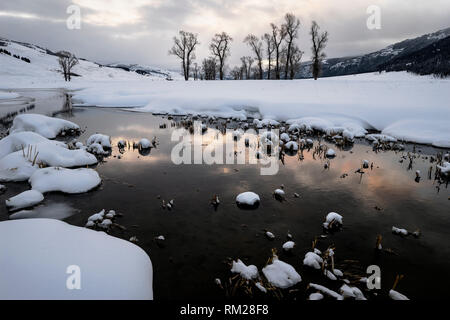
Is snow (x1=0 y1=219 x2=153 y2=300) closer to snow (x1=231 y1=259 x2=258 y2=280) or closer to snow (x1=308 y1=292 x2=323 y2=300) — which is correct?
snow (x1=231 y1=259 x2=258 y2=280)

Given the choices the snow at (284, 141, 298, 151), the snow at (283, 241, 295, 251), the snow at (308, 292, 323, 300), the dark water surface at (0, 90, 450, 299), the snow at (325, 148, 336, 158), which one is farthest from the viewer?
the snow at (284, 141, 298, 151)

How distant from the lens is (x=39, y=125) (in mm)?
13156

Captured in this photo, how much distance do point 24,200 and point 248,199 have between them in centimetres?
546

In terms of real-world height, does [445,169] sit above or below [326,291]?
above

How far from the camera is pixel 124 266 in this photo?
4.14m

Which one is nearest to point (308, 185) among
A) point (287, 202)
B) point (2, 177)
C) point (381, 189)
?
point (287, 202)

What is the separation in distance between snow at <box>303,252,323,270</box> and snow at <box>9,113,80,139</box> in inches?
533

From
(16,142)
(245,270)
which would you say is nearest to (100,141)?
(16,142)

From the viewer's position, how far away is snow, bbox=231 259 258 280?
425 cm

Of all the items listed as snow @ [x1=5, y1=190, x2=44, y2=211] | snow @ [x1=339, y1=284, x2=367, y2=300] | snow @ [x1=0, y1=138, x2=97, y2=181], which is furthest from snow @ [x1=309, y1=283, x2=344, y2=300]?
snow @ [x1=0, y1=138, x2=97, y2=181]

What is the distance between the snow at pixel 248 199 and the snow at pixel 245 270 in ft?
7.19

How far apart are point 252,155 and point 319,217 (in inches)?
197

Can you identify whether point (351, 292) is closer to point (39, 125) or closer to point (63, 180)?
point (63, 180)
